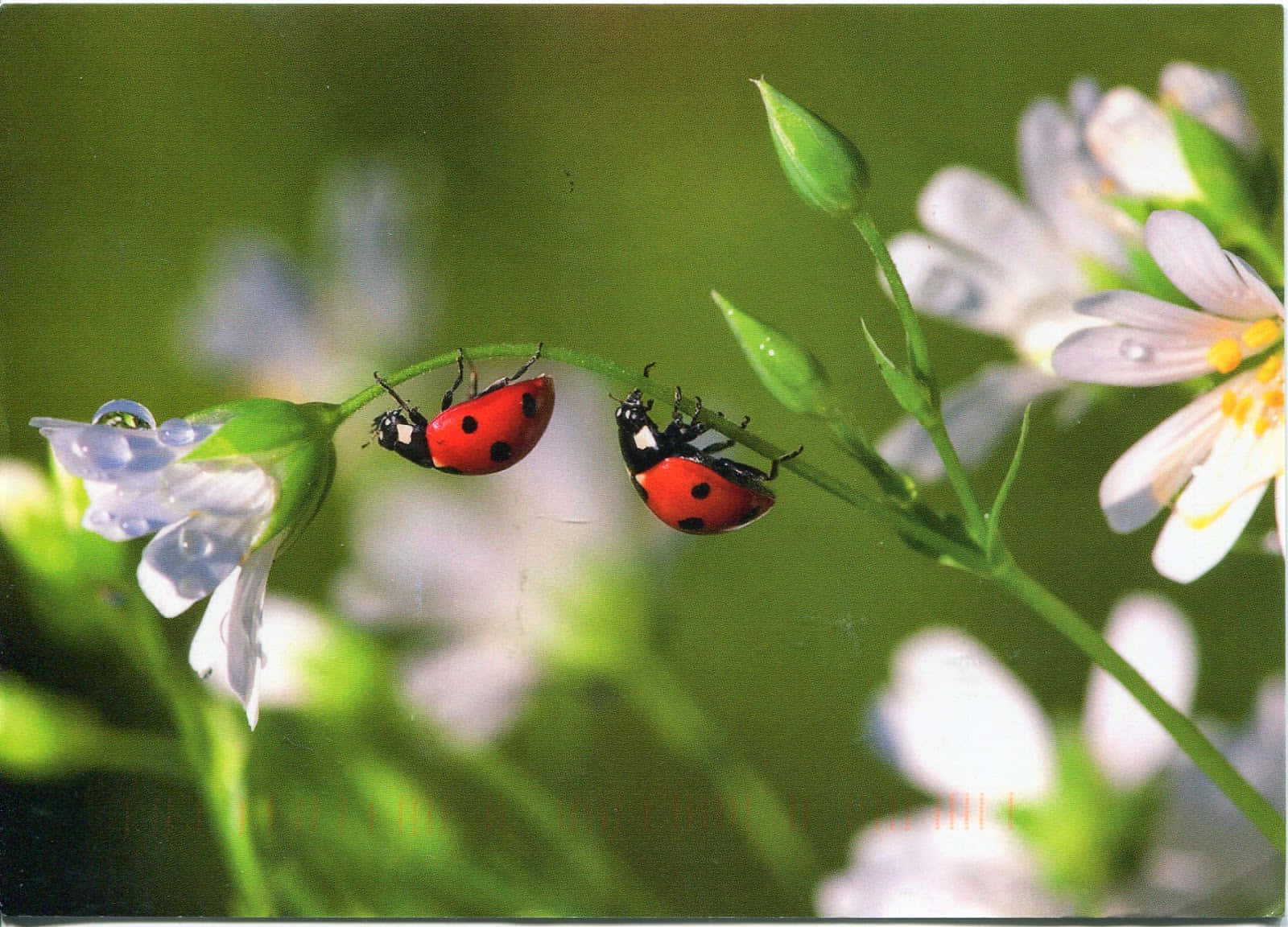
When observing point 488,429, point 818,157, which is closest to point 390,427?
point 488,429

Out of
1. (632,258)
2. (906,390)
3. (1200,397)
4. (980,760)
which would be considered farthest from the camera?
(632,258)

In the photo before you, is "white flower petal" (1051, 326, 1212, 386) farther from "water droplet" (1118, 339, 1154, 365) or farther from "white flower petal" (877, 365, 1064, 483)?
"white flower petal" (877, 365, 1064, 483)

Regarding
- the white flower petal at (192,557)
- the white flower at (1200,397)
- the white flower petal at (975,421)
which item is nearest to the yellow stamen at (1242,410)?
the white flower at (1200,397)

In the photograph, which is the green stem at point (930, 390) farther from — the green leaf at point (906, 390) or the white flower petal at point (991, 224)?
the white flower petal at point (991, 224)

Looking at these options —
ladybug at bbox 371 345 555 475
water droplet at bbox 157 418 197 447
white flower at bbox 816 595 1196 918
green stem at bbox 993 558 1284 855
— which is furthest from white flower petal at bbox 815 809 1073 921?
water droplet at bbox 157 418 197 447

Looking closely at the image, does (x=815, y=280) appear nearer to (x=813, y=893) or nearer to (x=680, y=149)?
(x=680, y=149)

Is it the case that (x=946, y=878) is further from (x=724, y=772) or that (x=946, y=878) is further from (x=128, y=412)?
(x=128, y=412)
